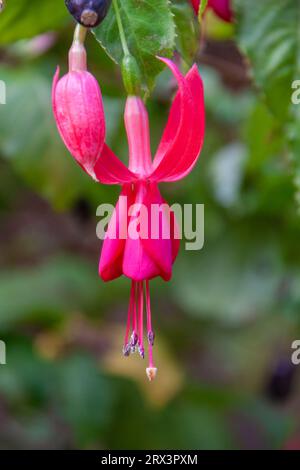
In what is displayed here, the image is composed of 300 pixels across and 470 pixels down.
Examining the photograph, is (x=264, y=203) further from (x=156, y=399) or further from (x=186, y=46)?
(x=186, y=46)

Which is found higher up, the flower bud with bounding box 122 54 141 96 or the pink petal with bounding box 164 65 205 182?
the flower bud with bounding box 122 54 141 96

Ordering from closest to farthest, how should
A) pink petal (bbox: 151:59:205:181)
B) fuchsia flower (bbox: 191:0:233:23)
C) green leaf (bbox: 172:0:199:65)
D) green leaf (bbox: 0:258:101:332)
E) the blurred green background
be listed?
1. pink petal (bbox: 151:59:205:181)
2. green leaf (bbox: 172:0:199:65)
3. fuchsia flower (bbox: 191:0:233:23)
4. the blurred green background
5. green leaf (bbox: 0:258:101:332)

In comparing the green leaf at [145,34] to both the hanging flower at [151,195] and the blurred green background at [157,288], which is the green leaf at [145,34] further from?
the blurred green background at [157,288]

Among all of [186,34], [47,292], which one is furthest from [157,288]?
[186,34]

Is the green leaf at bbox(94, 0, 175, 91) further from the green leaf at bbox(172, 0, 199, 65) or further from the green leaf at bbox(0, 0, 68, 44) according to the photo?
the green leaf at bbox(0, 0, 68, 44)

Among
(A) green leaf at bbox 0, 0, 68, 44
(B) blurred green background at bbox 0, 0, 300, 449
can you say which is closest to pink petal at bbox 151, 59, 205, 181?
(A) green leaf at bbox 0, 0, 68, 44

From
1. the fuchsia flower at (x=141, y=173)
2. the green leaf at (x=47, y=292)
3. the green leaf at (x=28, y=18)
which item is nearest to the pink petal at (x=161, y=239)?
the fuchsia flower at (x=141, y=173)
